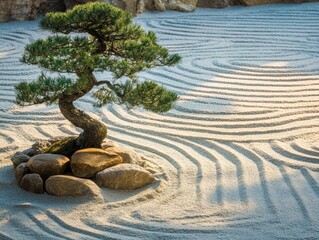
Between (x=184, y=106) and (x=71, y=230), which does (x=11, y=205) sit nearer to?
(x=71, y=230)

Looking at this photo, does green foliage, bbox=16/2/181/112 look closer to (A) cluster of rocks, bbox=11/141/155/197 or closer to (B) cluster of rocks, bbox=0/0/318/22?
(A) cluster of rocks, bbox=11/141/155/197

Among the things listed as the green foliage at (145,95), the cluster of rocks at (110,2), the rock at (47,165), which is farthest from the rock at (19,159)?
the cluster of rocks at (110,2)

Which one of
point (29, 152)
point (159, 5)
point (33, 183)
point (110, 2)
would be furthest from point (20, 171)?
point (159, 5)

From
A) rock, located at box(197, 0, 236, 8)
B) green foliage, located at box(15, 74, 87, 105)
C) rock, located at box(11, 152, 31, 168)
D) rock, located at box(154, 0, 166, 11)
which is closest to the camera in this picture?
green foliage, located at box(15, 74, 87, 105)

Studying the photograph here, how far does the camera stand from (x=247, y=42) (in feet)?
23.5

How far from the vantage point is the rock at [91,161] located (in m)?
3.83

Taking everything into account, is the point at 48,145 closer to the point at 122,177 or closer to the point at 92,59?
the point at 122,177

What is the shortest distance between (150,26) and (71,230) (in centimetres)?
480

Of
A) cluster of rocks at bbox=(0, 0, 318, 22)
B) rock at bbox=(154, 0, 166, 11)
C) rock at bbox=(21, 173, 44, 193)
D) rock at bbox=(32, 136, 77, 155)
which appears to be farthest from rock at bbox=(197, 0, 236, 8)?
rock at bbox=(21, 173, 44, 193)

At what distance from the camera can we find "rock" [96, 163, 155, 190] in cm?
380

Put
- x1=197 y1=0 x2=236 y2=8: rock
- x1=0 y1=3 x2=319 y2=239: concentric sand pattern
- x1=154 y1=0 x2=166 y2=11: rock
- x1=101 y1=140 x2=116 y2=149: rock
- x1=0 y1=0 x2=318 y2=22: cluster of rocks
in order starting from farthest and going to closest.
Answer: x1=197 y1=0 x2=236 y2=8: rock < x1=154 y1=0 x2=166 y2=11: rock < x1=0 y1=0 x2=318 y2=22: cluster of rocks < x1=101 y1=140 x2=116 y2=149: rock < x1=0 y1=3 x2=319 y2=239: concentric sand pattern

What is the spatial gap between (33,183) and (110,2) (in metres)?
4.64

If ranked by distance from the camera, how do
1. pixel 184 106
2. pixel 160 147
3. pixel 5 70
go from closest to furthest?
pixel 160 147 → pixel 184 106 → pixel 5 70

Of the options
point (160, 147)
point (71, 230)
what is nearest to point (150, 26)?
point (160, 147)
